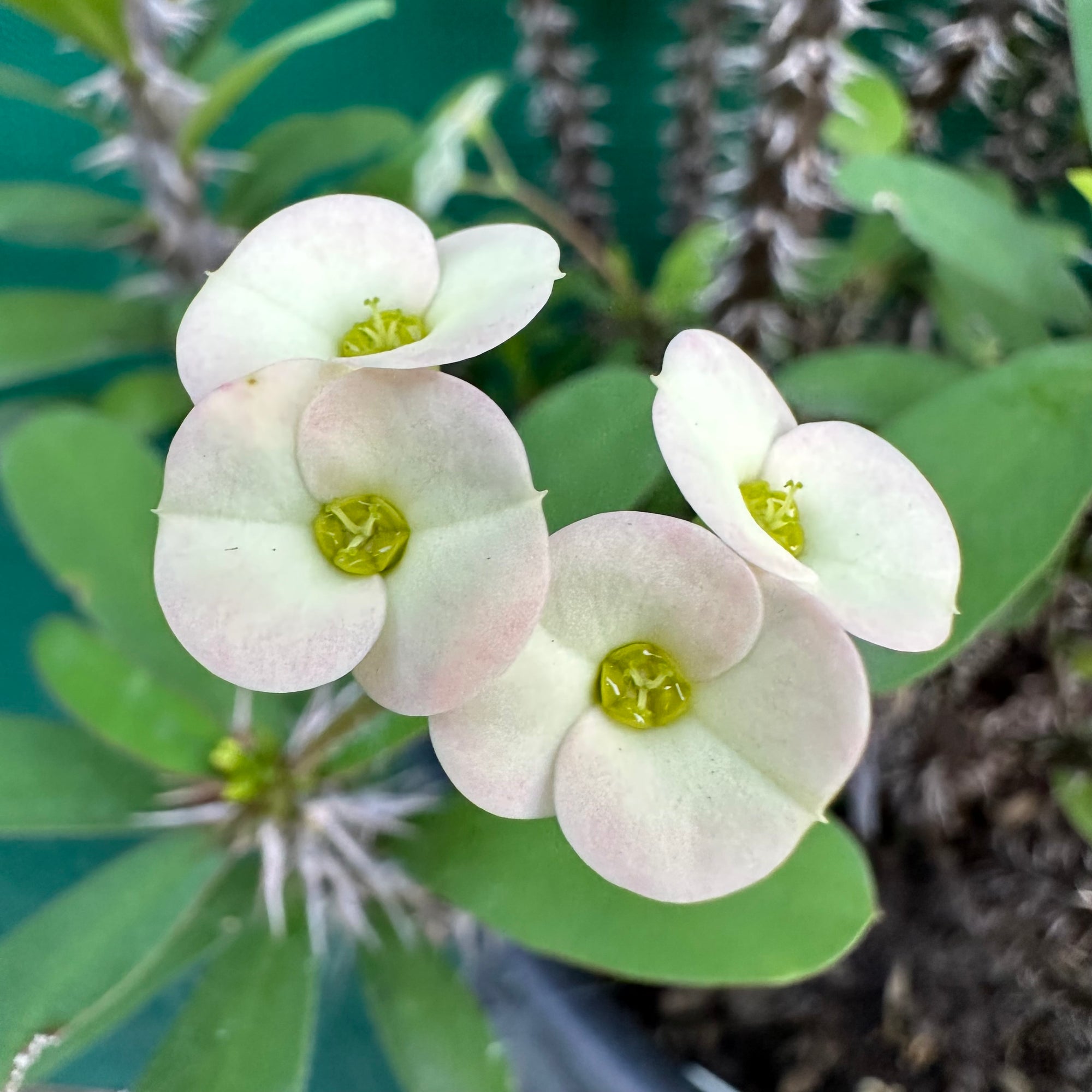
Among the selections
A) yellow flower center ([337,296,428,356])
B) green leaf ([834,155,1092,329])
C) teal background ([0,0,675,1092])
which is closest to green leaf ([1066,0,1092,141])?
green leaf ([834,155,1092,329])

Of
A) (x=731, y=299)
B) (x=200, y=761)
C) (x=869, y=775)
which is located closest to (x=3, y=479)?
(x=200, y=761)

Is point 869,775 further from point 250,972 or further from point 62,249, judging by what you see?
point 62,249

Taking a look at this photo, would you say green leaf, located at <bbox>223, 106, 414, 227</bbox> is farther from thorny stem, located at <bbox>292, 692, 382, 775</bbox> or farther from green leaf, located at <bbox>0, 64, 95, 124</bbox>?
thorny stem, located at <bbox>292, 692, 382, 775</bbox>

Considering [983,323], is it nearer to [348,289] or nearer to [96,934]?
[348,289]

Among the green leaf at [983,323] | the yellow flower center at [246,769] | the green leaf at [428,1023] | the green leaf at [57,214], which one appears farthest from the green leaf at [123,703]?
the green leaf at [983,323]

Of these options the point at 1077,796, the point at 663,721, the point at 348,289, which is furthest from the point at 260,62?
the point at 1077,796

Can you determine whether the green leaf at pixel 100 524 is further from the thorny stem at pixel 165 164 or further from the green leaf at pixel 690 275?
the green leaf at pixel 690 275

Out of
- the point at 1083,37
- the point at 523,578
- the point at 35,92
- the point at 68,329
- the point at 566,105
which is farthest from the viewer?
the point at 566,105
